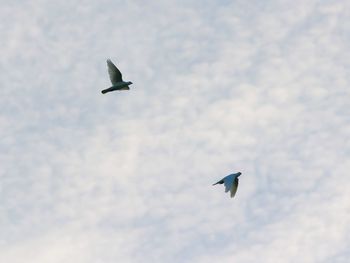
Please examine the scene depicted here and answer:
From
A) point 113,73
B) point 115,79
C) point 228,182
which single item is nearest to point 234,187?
point 228,182

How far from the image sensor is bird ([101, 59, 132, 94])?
78625mm

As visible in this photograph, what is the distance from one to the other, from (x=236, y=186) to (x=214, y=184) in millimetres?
2625

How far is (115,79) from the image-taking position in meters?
79.4

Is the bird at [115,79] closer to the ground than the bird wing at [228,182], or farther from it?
farther from it

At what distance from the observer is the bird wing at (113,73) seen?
78.5 metres

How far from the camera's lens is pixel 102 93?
253 ft

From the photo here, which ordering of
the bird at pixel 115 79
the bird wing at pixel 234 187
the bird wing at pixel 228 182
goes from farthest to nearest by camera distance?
the bird at pixel 115 79 → the bird wing at pixel 234 187 → the bird wing at pixel 228 182

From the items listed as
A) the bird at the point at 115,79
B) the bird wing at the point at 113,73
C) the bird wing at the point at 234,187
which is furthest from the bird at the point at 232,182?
the bird wing at the point at 113,73

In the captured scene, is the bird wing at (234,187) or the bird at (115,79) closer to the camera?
the bird wing at (234,187)

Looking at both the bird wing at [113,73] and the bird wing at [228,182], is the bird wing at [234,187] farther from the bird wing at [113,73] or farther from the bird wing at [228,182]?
the bird wing at [113,73]

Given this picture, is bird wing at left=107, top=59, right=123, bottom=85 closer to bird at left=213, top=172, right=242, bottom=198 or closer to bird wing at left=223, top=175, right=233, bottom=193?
bird at left=213, top=172, right=242, bottom=198

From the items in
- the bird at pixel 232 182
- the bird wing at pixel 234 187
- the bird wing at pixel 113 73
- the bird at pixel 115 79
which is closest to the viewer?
the bird at pixel 232 182

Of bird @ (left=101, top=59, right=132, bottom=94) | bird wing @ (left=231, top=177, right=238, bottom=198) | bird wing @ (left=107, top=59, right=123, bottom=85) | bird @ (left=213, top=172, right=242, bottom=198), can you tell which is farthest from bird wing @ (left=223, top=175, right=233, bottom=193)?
bird wing @ (left=107, top=59, right=123, bottom=85)

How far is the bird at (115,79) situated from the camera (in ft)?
258
